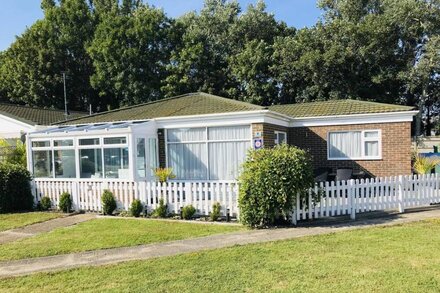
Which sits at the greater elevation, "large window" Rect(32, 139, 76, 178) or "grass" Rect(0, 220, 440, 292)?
"large window" Rect(32, 139, 76, 178)

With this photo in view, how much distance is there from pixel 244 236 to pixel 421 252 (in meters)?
3.44

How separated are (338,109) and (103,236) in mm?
11731

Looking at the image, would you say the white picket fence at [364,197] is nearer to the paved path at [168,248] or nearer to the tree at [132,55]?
the paved path at [168,248]

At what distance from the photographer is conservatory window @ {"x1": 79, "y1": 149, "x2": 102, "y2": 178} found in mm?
14070

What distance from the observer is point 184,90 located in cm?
3167

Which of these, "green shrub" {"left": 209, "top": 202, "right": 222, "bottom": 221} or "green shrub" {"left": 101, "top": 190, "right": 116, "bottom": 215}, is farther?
"green shrub" {"left": 101, "top": 190, "right": 116, "bottom": 215}

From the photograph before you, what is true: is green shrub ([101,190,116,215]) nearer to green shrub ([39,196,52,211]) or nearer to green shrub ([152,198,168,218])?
green shrub ([152,198,168,218])

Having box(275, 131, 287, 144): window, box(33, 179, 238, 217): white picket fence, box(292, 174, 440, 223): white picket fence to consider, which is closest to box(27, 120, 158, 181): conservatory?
box(33, 179, 238, 217): white picket fence

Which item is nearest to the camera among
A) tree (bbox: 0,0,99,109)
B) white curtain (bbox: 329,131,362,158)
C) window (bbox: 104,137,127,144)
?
window (bbox: 104,137,127,144)

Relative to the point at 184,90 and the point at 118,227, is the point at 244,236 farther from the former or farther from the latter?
the point at 184,90

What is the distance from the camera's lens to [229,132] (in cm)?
1414

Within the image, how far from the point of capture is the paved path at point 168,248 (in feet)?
22.2

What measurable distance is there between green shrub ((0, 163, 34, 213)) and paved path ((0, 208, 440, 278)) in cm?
681

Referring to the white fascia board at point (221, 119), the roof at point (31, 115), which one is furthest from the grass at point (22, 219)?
the roof at point (31, 115)
